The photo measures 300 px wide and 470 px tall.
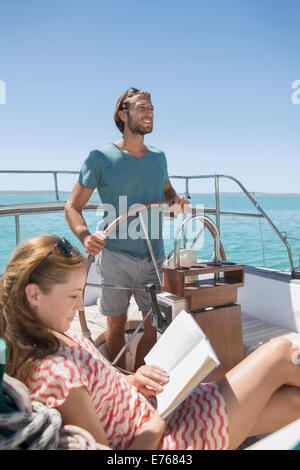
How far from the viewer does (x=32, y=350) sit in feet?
2.77

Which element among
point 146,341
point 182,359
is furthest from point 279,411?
point 146,341

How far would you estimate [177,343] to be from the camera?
106 centimetres

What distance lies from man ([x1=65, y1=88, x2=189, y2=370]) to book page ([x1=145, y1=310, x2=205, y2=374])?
1.96 feet

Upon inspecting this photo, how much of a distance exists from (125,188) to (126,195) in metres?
0.03

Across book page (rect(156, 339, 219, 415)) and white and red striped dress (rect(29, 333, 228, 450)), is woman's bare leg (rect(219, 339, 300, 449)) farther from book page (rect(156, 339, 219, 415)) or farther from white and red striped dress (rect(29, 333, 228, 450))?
book page (rect(156, 339, 219, 415))

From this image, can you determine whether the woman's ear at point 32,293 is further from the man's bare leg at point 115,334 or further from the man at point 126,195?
the man's bare leg at point 115,334

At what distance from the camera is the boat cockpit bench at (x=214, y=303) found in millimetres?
1411

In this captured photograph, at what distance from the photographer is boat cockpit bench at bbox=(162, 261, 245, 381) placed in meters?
1.41

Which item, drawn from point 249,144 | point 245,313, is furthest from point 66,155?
point 245,313

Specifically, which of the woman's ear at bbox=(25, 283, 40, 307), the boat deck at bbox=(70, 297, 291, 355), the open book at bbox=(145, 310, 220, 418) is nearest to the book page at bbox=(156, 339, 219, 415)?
the open book at bbox=(145, 310, 220, 418)

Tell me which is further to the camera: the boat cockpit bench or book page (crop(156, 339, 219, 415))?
the boat cockpit bench

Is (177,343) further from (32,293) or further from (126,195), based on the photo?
(126,195)
